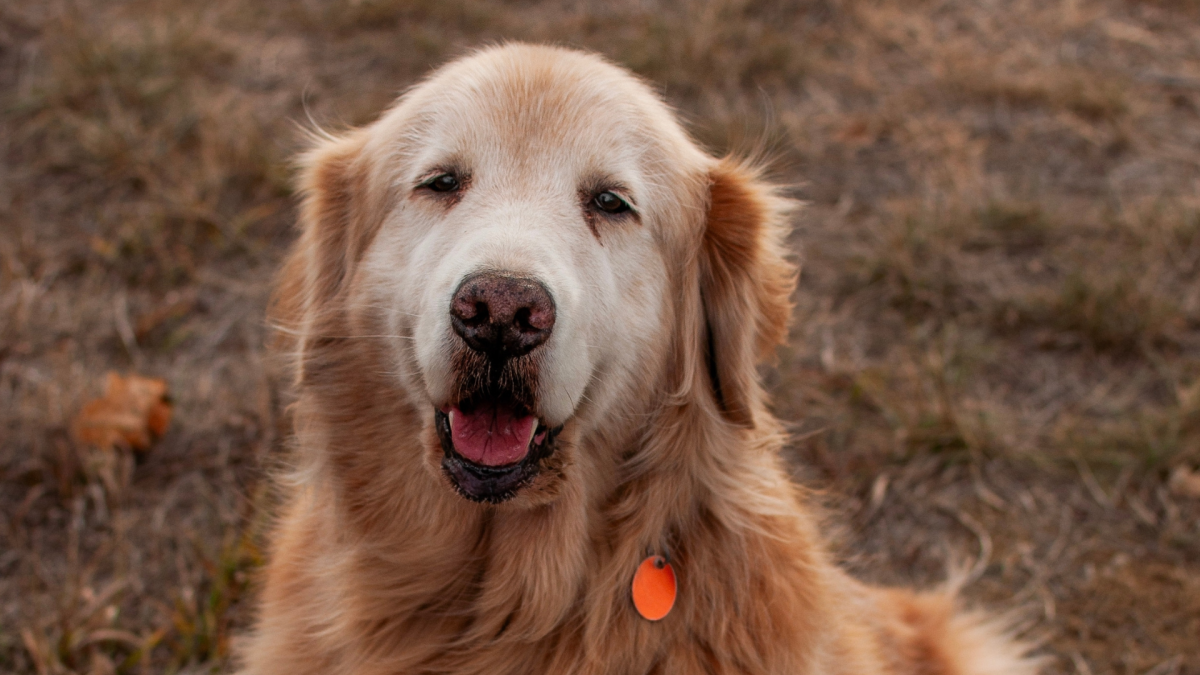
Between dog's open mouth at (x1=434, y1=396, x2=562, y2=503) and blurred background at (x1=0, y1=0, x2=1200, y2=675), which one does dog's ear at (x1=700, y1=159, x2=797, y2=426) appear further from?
dog's open mouth at (x1=434, y1=396, x2=562, y2=503)

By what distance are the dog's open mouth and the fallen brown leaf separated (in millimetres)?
2165

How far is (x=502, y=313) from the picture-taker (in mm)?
1987

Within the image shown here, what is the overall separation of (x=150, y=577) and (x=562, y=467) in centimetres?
205

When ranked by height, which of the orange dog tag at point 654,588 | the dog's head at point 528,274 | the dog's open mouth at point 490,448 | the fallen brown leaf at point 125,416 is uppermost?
the dog's head at point 528,274

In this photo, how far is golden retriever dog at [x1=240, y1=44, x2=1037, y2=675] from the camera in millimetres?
2266

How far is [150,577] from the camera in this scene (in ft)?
11.5

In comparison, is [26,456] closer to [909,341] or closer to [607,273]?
[607,273]

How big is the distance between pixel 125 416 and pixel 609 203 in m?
2.41

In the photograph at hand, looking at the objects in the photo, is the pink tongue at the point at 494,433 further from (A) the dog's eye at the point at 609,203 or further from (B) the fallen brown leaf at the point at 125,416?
(B) the fallen brown leaf at the point at 125,416

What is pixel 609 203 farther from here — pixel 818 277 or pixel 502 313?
pixel 818 277

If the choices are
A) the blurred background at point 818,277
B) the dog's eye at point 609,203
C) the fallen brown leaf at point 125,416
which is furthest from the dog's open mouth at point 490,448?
the fallen brown leaf at point 125,416

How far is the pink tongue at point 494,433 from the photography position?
2.21m

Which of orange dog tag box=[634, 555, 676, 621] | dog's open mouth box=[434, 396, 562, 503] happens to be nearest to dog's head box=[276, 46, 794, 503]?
dog's open mouth box=[434, 396, 562, 503]

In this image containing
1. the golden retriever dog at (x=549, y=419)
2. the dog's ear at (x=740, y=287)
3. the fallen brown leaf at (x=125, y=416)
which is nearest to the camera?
the golden retriever dog at (x=549, y=419)
